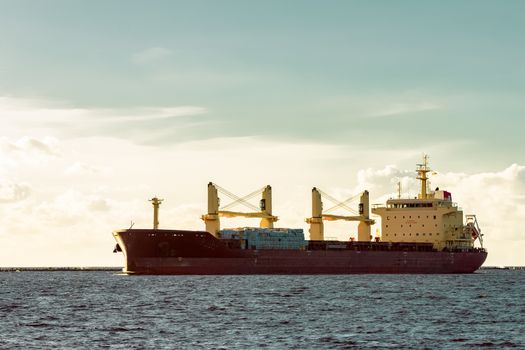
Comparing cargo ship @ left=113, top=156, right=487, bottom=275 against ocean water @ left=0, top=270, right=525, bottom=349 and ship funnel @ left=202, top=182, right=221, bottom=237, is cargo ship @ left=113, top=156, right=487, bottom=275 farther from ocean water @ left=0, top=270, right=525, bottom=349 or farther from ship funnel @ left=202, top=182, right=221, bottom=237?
ocean water @ left=0, top=270, right=525, bottom=349

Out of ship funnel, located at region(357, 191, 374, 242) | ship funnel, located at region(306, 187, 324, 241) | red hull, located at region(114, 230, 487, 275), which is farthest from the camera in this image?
ship funnel, located at region(357, 191, 374, 242)

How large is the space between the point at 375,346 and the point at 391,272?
218ft

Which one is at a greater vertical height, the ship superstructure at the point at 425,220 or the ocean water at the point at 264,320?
the ship superstructure at the point at 425,220

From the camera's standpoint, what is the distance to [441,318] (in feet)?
131

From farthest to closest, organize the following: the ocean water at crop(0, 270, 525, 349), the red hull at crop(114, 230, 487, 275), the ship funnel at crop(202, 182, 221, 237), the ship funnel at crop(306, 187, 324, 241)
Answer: the ship funnel at crop(306, 187, 324, 241), the ship funnel at crop(202, 182, 221, 237), the red hull at crop(114, 230, 487, 275), the ocean water at crop(0, 270, 525, 349)

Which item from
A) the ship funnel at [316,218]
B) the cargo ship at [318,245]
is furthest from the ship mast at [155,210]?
the ship funnel at [316,218]

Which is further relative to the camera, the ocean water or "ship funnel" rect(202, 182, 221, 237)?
"ship funnel" rect(202, 182, 221, 237)

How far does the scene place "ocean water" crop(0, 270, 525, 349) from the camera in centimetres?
3122

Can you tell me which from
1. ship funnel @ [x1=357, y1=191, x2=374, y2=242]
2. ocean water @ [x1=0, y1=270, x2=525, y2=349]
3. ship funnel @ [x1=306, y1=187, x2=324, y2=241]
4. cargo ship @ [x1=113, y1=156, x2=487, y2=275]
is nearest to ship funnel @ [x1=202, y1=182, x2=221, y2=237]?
cargo ship @ [x1=113, y1=156, x2=487, y2=275]

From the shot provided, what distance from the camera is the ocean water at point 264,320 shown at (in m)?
31.2

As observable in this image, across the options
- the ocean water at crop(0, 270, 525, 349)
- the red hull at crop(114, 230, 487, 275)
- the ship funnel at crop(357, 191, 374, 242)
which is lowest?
the ocean water at crop(0, 270, 525, 349)

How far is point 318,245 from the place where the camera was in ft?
300

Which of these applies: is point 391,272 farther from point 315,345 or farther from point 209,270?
point 315,345

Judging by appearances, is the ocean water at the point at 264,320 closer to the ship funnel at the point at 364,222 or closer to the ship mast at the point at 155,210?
the ship mast at the point at 155,210
